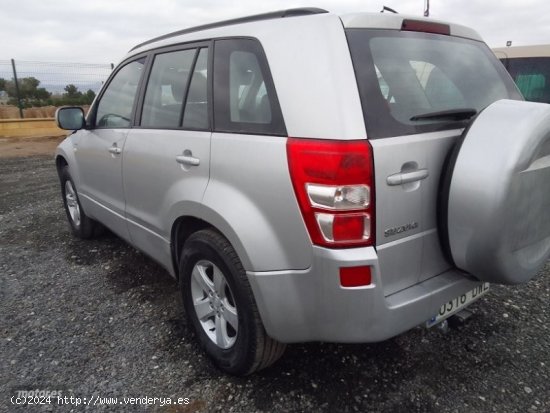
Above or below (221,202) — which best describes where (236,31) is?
above

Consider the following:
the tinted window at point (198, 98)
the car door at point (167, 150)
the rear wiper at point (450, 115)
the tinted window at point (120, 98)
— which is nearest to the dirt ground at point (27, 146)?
the tinted window at point (120, 98)

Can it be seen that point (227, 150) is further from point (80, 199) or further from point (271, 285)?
point (80, 199)

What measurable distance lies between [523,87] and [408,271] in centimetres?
787

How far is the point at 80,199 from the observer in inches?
155

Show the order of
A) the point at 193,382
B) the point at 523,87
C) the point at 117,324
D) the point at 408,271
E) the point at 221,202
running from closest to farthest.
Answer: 1. the point at 408,271
2. the point at 221,202
3. the point at 193,382
4. the point at 117,324
5. the point at 523,87

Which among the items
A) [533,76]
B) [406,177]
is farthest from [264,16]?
[533,76]

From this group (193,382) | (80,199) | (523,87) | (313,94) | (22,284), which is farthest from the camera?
(523,87)

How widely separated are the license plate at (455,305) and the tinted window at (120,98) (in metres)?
2.27

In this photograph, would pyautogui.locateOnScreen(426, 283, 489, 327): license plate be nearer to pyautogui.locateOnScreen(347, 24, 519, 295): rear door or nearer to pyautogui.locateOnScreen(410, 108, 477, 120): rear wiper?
pyautogui.locateOnScreen(347, 24, 519, 295): rear door

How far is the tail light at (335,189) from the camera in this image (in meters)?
1.58

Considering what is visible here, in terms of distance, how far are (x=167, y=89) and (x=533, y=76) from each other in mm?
7791

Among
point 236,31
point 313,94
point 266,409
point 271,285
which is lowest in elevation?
point 266,409

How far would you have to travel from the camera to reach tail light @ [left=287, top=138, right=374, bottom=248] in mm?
1582

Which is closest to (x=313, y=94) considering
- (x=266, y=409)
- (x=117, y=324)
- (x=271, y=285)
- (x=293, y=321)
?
(x=271, y=285)
